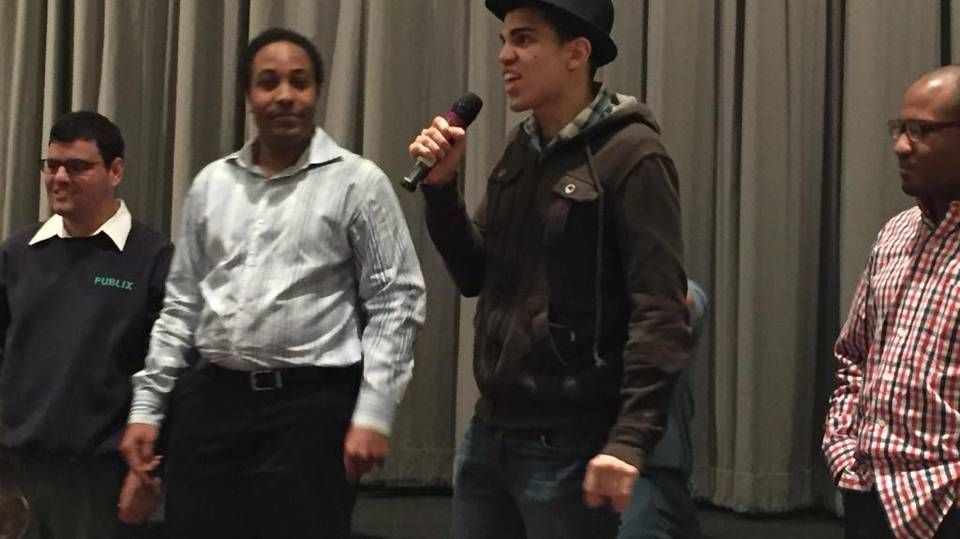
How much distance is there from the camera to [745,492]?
2.88m

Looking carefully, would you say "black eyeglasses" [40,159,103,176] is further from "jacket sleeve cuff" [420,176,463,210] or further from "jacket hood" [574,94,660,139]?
"jacket hood" [574,94,660,139]

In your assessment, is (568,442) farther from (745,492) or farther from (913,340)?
(745,492)

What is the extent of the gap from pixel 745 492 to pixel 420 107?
141 cm

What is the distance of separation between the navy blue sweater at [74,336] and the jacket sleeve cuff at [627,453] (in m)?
1.21

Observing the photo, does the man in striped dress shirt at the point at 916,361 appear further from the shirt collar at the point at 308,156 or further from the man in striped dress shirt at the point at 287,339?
the shirt collar at the point at 308,156

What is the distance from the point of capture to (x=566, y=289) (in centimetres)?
142

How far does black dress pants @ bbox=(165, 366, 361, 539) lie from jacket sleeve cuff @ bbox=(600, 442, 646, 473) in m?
0.67

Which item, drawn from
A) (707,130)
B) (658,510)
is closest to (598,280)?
(658,510)

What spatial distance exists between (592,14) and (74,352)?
128cm

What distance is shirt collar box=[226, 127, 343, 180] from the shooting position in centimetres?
192

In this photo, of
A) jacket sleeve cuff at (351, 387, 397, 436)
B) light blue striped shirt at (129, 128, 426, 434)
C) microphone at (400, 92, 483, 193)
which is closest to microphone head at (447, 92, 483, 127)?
microphone at (400, 92, 483, 193)

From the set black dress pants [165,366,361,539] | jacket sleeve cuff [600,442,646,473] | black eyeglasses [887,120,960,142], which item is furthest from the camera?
black dress pants [165,366,361,539]

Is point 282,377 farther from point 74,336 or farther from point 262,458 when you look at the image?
point 74,336

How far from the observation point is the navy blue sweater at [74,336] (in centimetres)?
215
